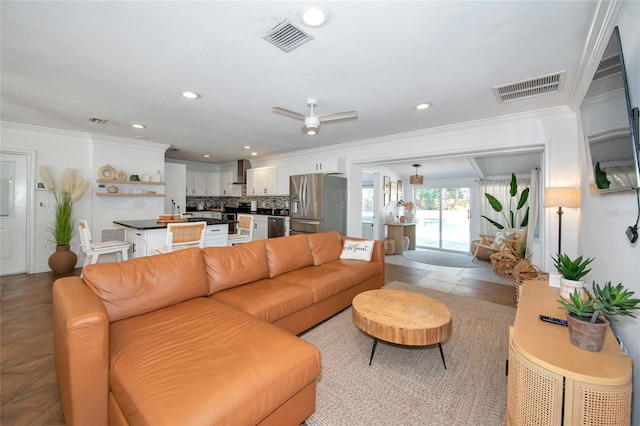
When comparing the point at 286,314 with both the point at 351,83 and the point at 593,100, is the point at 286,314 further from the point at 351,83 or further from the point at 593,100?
the point at 593,100

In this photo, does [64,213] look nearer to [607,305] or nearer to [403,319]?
[403,319]

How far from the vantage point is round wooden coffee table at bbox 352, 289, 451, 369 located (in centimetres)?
187

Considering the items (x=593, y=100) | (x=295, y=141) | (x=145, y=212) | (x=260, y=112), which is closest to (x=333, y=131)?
(x=295, y=141)

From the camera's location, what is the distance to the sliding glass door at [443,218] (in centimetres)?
780

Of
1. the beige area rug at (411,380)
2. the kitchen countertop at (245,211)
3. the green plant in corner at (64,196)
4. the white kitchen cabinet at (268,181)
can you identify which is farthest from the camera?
the kitchen countertop at (245,211)

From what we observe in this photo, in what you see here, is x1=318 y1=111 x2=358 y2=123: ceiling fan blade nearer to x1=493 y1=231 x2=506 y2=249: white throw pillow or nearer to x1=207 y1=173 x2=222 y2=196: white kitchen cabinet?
x1=493 y1=231 x2=506 y2=249: white throw pillow

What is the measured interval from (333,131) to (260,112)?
143 centimetres

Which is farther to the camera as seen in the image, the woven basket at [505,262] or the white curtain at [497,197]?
the white curtain at [497,197]

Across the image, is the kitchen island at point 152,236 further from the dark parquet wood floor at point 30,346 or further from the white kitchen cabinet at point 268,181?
the white kitchen cabinet at point 268,181

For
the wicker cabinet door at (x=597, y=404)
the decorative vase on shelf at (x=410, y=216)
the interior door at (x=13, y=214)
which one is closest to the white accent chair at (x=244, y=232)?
the interior door at (x=13, y=214)

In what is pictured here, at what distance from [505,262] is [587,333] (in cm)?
446

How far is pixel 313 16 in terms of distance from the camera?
167 cm

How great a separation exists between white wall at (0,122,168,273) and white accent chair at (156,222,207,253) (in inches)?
106

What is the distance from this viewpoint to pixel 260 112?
11.6 ft
